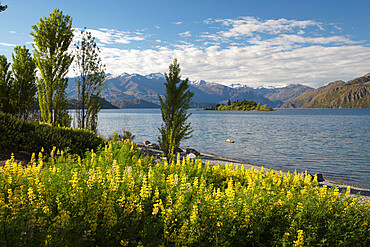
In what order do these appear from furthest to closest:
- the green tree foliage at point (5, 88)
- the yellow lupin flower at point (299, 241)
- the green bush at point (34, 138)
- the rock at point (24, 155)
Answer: the green tree foliage at point (5, 88)
the green bush at point (34, 138)
the rock at point (24, 155)
the yellow lupin flower at point (299, 241)

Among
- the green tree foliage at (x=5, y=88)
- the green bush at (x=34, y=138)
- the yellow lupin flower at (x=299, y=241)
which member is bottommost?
the yellow lupin flower at (x=299, y=241)

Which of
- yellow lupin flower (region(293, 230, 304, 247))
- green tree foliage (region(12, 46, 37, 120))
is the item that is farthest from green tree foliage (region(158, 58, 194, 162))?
green tree foliage (region(12, 46, 37, 120))

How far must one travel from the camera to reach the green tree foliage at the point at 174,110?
41.0 ft

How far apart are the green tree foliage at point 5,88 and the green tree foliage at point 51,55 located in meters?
6.42

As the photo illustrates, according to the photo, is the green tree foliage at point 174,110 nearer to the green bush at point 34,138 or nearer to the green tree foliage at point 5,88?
the green bush at point 34,138

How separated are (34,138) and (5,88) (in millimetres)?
12356

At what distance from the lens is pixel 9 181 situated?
3764 mm

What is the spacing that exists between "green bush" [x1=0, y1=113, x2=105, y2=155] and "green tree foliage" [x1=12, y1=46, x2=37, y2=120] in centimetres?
951

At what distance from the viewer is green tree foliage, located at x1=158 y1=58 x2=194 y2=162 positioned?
12.5 m

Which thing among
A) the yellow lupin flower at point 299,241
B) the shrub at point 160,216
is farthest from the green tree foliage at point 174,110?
the yellow lupin flower at point 299,241

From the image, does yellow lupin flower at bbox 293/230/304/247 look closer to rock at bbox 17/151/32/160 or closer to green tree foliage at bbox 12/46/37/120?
rock at bbox 17/151/32/160

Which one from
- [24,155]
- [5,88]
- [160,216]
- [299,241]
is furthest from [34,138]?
[5,88]

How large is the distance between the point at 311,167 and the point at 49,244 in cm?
1890

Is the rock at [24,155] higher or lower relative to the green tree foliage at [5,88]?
lower
